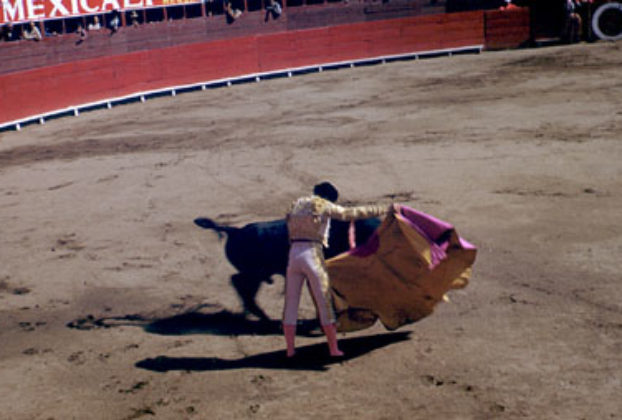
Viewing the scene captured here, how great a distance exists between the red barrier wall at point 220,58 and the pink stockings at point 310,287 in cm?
1299

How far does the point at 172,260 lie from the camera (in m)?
7.96

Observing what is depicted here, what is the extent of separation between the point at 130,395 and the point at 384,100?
11.9 m

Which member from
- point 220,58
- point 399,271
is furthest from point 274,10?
point 399,271

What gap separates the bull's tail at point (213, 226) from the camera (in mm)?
8766

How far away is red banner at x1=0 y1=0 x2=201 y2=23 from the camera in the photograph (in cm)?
1858

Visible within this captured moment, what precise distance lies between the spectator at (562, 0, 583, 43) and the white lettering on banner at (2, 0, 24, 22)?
14270 millimetres

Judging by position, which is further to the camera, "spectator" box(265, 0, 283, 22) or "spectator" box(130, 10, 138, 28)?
"spectator" box(265, 0, 283, 22)

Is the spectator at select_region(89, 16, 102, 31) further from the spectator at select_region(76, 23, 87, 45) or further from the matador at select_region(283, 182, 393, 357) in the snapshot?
the matador at select_region(283, 182, 393, 357)

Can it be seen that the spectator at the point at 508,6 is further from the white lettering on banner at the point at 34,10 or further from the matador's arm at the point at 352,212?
the matador's arm at the point at 352,212

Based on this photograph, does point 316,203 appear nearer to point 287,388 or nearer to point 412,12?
point 287,388

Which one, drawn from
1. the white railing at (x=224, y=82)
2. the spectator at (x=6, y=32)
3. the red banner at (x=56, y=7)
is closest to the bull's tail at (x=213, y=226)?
the white railing at (x=224, y=82)

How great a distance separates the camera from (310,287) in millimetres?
5492

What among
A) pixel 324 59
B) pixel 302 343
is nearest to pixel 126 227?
pixel 302 343

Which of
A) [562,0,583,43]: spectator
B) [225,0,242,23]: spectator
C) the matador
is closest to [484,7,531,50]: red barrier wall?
[562,0,583,43]: spectator
